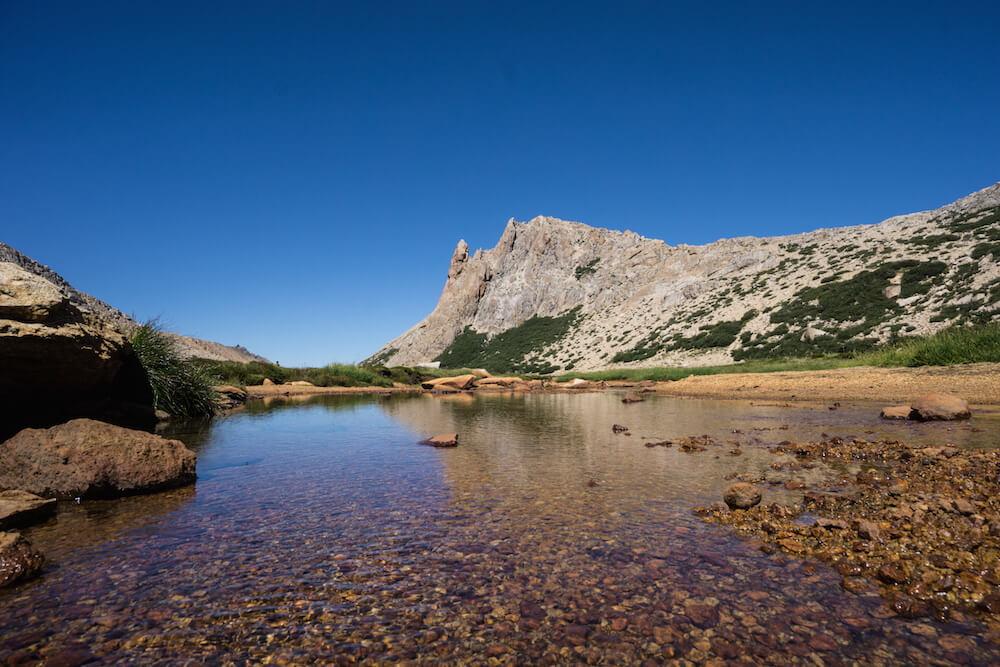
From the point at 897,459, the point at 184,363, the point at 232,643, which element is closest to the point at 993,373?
the point at 897,459

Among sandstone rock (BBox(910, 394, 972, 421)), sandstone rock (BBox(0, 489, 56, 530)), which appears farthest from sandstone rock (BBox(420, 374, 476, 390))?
sandstone rock (BBox(0, 489, 56, 530))

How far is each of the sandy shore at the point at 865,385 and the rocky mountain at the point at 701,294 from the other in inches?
860

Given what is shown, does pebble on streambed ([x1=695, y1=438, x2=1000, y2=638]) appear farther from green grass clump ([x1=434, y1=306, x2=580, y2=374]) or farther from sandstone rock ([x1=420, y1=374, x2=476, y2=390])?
green grass clump ([x1=434, y1=306, x2=580, y2=374])

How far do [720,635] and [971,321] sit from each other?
5457cm

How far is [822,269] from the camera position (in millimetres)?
81125

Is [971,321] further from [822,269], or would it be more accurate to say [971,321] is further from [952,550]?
[952,550]

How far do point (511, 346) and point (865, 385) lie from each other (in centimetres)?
9808

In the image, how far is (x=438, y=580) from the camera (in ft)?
16.5

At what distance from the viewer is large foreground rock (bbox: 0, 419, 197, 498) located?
7805 millimetres

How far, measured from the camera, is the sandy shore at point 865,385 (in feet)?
69.9

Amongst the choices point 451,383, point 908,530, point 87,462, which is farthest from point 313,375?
point 908,530

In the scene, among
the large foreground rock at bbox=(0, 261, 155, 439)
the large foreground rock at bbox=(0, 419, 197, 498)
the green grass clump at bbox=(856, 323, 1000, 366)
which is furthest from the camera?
the green grass clump at bbox=(856, 323, 1000, 366)

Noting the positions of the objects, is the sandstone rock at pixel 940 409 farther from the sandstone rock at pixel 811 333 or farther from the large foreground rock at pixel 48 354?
the sandstone rock at pixel 811 333

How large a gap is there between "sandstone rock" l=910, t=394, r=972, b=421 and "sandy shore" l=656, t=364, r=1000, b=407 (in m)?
6.03
